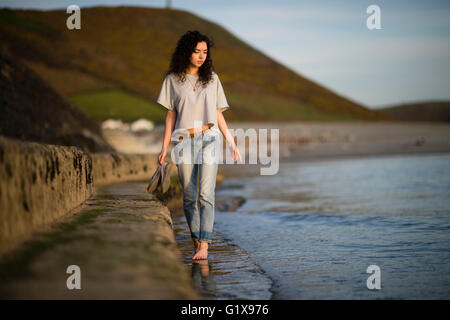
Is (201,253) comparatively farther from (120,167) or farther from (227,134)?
(120,167)

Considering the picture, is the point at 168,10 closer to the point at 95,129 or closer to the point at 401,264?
the point at 95,129

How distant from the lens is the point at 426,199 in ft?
26.6

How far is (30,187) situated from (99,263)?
64 centimetres

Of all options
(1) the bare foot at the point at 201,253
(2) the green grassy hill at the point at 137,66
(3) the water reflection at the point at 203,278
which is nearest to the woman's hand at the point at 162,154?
(1) the bare foot at the point at 201,253

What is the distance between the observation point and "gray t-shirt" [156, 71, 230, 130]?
4227 mm

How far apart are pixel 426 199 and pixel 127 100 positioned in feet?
108

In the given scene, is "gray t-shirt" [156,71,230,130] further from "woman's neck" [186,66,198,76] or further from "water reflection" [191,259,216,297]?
"water reflection" [191,259,216,297]

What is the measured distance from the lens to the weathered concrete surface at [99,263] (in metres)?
2.28

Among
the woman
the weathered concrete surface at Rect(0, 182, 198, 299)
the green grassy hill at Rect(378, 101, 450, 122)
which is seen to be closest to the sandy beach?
the woman

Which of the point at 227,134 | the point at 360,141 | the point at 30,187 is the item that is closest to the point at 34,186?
the point at 30,187

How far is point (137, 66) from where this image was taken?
151 ft

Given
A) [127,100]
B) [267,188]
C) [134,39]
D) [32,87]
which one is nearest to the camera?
[32,87]
